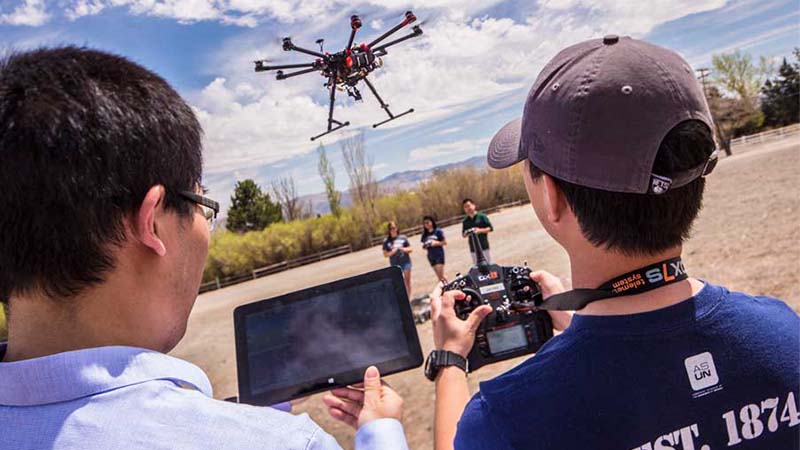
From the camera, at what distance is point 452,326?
159 centimetres

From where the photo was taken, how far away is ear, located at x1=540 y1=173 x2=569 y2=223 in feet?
3.91

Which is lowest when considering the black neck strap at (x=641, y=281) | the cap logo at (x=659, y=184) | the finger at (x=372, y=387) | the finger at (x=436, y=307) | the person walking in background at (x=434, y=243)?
the person walking in background at (x=434, y=243)

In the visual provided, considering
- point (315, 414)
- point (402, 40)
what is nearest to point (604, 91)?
point (402, 40)

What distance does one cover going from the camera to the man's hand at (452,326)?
1.57 m

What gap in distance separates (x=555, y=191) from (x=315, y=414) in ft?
18.6

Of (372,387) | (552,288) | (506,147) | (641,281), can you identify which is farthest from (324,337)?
(641,281)

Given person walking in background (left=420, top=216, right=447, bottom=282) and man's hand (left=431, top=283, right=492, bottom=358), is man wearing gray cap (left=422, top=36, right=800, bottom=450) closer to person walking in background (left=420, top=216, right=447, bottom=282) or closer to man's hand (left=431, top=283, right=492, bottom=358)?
man's hand (left=431, top=283, right=492, bottom=358)

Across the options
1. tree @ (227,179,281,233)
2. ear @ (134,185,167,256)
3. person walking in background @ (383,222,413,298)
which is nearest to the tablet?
ear @ (134,185,167,256)

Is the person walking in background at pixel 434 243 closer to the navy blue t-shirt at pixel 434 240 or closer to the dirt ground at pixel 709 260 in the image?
the navy blue t-shirt at pixel 434 240

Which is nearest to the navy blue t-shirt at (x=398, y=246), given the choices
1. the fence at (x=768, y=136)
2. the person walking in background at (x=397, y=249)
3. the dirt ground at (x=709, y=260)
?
the person walking in background at (x=397, y=249)

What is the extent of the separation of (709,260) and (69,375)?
9209 millimetres

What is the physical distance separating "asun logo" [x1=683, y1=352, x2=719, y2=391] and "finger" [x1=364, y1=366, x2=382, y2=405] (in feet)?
2.52

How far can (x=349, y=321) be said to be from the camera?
6.46ft

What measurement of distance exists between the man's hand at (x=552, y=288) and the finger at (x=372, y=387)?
2.10 ft
